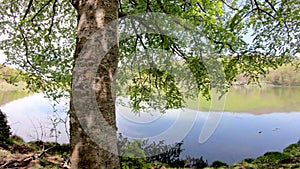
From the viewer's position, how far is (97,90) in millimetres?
Answer: 1602

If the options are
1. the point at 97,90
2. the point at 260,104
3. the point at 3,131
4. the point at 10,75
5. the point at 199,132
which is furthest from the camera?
the point at 260,104

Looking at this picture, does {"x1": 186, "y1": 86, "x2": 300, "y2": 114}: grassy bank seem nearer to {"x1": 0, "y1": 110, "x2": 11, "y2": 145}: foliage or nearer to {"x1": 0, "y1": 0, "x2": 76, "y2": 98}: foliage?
{"x1": 0, "y1": 0, "x2": 76, "y2": 98}: foliage

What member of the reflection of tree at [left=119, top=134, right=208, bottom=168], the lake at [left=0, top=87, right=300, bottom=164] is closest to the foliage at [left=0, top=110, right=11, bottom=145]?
the lake at [left=0, top=87, right=300, bottom=164]

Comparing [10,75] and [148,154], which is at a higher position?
[10,75]

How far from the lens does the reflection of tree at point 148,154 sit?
19.2ft

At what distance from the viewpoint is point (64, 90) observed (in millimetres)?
5820

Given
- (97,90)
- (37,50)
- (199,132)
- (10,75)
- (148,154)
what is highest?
(37,50)

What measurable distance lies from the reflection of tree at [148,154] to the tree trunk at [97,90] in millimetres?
3692

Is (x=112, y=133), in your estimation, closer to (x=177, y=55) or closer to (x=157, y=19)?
(x=157, y=19)

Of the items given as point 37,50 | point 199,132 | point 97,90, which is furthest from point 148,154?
point 97,90

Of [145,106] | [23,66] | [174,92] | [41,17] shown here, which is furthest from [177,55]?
[23,66]

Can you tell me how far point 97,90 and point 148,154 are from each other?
6.48 metres

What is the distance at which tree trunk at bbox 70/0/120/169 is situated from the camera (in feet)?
4.99

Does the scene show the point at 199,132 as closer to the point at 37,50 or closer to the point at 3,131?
the point at 3,131
